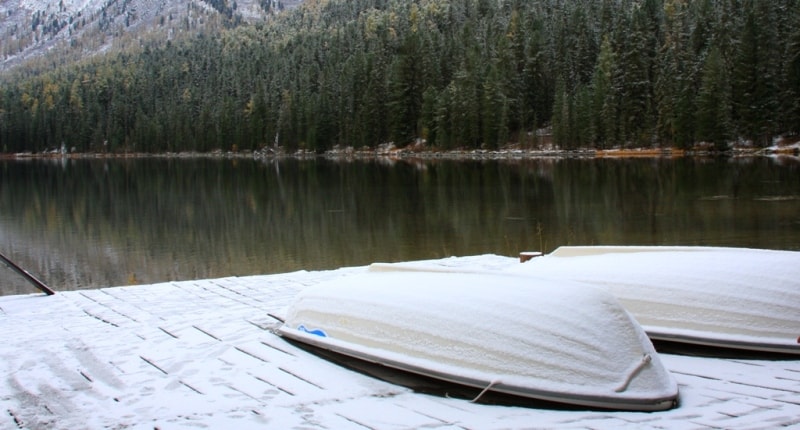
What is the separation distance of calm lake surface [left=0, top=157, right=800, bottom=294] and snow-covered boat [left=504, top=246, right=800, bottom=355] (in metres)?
10.9

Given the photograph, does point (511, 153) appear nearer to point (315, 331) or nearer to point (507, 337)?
point (315, 331)

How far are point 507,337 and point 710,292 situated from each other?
195 centimetres

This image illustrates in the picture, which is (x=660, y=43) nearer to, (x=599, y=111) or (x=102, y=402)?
(x=599, y=111)

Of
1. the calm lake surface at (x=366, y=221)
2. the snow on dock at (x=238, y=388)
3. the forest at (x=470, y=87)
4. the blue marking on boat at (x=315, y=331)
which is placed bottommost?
the calm lake surface at (x=366, y=221)

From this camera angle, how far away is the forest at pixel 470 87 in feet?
216

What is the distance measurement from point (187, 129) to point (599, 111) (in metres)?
83.5

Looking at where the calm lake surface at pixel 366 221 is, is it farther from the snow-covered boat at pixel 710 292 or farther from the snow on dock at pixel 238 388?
the snow-covered boat at pixel 710 292

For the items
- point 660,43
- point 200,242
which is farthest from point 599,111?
point 200,242

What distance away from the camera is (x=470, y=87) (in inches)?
3334

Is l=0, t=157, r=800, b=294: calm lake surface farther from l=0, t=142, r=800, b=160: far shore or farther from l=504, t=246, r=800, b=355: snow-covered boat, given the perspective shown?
l=0, t=142, r=800, b=160: far shore

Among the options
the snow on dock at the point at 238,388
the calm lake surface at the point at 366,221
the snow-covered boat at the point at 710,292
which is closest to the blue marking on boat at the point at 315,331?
the snow on dock at the point at 238,388

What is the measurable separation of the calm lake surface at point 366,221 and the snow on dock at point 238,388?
10.4 metres

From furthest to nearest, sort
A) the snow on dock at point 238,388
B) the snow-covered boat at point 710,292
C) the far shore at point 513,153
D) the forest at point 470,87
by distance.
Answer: the forest at point 470,87 → the far shore at point 513,153 → the snow-covered boat at point 710,292 → the snow on dock at point 238,388

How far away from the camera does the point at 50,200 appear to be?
117 ft
